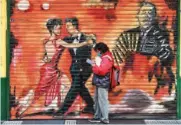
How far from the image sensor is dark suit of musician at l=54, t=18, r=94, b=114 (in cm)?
1038

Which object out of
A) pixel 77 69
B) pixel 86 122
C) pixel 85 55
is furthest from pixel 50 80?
pixel 86 122

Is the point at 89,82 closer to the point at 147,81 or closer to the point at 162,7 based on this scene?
the point at 147,81

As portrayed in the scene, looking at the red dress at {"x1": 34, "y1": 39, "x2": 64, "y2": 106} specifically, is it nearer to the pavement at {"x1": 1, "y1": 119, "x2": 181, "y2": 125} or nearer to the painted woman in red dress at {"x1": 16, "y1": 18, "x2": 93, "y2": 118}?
the painted woman in red dress at {"x1": 16, "y1": 18, "x2": 93, "y2": 118}

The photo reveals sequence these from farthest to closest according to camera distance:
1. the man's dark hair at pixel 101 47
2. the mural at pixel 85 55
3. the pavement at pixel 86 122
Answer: the mural at pixel 85 55, the pavement at pixel 86 122, the man's dark hair at pixel 101 47

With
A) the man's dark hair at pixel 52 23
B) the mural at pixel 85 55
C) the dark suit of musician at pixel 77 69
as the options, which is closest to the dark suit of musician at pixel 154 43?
the mural at pixel 85 55

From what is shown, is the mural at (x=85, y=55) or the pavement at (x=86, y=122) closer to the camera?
the pavement at (x=86, y=122)

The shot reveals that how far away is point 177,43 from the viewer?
10.4 metres

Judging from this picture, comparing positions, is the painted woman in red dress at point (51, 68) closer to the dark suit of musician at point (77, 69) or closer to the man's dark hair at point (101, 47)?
the dark suit of musician at point (77, 69)

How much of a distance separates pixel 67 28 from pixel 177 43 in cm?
224

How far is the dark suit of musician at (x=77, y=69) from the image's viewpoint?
1038cm

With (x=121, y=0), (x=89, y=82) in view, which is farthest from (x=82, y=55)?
(x=121, y=0)

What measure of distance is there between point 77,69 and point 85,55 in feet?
1.07

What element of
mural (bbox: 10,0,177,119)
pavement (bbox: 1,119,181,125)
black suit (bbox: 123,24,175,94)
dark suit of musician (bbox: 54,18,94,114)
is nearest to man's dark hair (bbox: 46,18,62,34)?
mural (bbox: 10,0,177,119)

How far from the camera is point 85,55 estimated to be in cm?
1038
